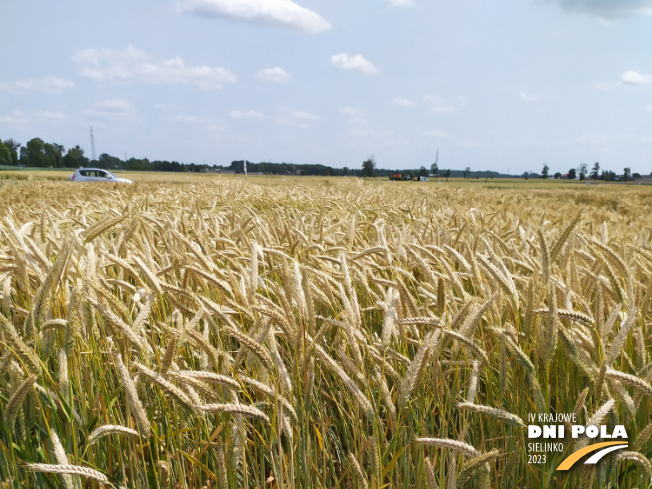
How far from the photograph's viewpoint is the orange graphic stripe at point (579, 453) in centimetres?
101

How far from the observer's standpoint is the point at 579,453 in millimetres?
1019

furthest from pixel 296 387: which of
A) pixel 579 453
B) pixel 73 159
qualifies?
pixel 73 159

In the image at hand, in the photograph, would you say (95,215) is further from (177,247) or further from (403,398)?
(403,398)

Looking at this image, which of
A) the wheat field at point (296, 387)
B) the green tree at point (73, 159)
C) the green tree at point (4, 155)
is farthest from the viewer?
the green tree at point (73, 159)

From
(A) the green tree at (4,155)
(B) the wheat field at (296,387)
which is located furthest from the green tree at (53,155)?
(B) the wheat field at (296,387)

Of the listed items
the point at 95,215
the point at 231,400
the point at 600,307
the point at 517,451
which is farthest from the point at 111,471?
the point at 95,215

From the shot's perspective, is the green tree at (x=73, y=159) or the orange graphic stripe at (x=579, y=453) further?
the green tree at (x=73, y=159)

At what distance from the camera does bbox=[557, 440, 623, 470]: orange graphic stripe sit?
1.01 meters

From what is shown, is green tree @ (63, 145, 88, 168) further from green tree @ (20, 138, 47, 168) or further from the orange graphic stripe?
the orange graphic stripe

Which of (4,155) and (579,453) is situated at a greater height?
(4,155)

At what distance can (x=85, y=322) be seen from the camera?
3.90ft
